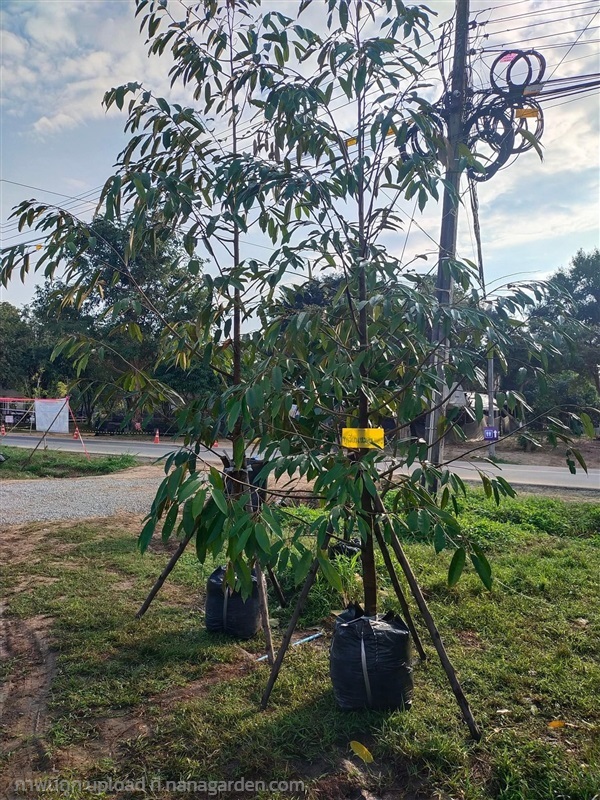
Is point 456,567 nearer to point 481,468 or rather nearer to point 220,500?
point 220,500

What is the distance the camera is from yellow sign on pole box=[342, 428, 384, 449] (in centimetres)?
252

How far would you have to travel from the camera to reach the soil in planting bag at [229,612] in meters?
3.54

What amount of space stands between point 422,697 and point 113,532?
4697 mm

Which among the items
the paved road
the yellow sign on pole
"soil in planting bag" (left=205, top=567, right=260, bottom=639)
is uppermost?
the yellow sign on pole

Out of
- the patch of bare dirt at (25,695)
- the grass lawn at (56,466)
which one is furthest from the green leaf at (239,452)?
the grass lawn at (56,466)

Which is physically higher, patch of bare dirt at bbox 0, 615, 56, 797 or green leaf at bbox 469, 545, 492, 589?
green leaf at bbox 469, 545, 492, 589

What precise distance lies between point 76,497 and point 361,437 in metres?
8.08

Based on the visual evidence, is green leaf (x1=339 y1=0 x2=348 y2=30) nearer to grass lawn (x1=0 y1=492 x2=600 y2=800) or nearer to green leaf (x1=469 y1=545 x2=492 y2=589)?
green leaf (x1=469 y1=545 x2=492 y2=589)

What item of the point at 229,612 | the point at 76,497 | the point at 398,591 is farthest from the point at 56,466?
the point at 398,591

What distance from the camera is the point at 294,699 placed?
2.84 meters

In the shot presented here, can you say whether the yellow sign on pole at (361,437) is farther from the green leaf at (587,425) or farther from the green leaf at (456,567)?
the green leaf at (587,425)

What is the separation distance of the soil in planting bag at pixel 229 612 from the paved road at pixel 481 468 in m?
2.58

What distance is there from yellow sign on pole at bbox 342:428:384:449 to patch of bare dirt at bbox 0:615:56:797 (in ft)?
5.98

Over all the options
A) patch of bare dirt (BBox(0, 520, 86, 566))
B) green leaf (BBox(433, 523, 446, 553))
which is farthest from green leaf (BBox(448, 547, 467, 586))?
patch of bare dirt (BBox(0, 520, 86, 566))
